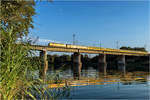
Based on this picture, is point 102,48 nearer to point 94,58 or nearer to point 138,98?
point 94,58

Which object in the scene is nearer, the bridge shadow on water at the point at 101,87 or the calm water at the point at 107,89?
the bridge shadow on water at the point at 101,87

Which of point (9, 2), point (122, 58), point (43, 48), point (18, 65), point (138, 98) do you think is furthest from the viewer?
point (122, 58)

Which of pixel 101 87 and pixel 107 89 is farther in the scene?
pixel 101 87

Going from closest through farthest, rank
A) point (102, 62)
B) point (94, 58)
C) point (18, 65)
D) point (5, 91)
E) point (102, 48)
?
point (5, 91) < point (18, 65) < point (102, 48) < point (102, 62) < point (94, 58)

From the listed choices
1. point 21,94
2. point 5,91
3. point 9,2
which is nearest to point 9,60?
point 5,91

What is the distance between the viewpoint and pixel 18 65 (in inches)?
168

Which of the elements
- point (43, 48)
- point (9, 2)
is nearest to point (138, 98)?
point (9, 2)

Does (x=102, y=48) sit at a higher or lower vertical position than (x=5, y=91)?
higher

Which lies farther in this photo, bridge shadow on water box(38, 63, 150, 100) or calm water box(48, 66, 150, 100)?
calm water box(48, 66, 150, 100)

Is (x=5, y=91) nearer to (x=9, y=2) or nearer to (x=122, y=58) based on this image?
(x=9, y=2)

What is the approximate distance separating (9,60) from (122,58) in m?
79.2

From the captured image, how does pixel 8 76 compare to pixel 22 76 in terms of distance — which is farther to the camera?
pixel 22 76

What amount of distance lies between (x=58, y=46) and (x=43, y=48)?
5.67 meters

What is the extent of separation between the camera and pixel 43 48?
4700cm
